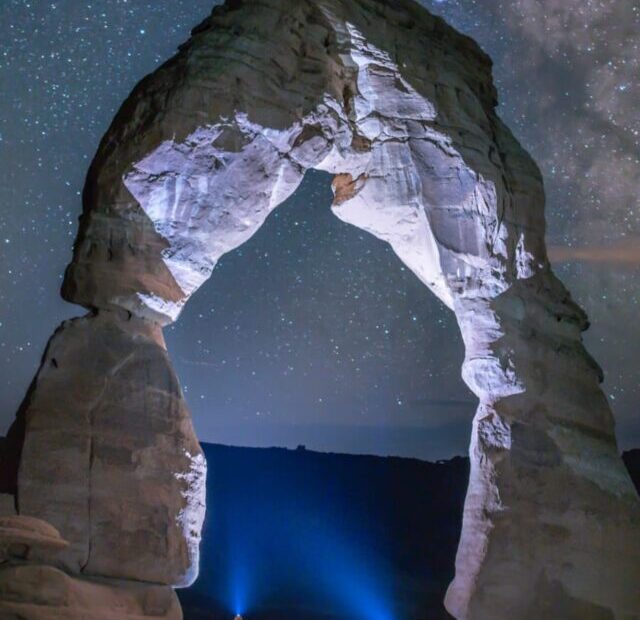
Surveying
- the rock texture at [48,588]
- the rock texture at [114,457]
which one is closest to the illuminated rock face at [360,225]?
the rock texture at [114,457]

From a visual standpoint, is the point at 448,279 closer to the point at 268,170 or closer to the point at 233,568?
the point at 268,170

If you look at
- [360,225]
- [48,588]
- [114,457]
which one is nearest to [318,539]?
[360,225]

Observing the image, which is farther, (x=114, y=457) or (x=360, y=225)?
(x=360, y=225)

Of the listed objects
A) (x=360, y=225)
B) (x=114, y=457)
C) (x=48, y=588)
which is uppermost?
(x=360, y=225)

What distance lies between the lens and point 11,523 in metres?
4.46

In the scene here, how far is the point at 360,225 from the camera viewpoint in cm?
796

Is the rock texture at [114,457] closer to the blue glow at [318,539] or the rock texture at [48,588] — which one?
the rock texture at [48,588]

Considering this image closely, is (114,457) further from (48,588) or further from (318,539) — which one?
(318,539)

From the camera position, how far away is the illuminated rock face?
5.05 metres

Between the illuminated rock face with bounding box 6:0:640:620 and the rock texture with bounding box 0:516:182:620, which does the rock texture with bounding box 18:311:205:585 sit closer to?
the illuminated rock face with bounding box 6:0:640:620

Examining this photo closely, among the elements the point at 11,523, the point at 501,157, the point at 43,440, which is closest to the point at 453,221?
the point at 501,157

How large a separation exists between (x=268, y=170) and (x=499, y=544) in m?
3.70

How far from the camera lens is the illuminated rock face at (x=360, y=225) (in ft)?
16.6

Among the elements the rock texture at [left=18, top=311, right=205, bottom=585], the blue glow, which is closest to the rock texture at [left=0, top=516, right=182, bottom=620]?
the rock texture at [left=18, top=311, right=205, bottom=585]
